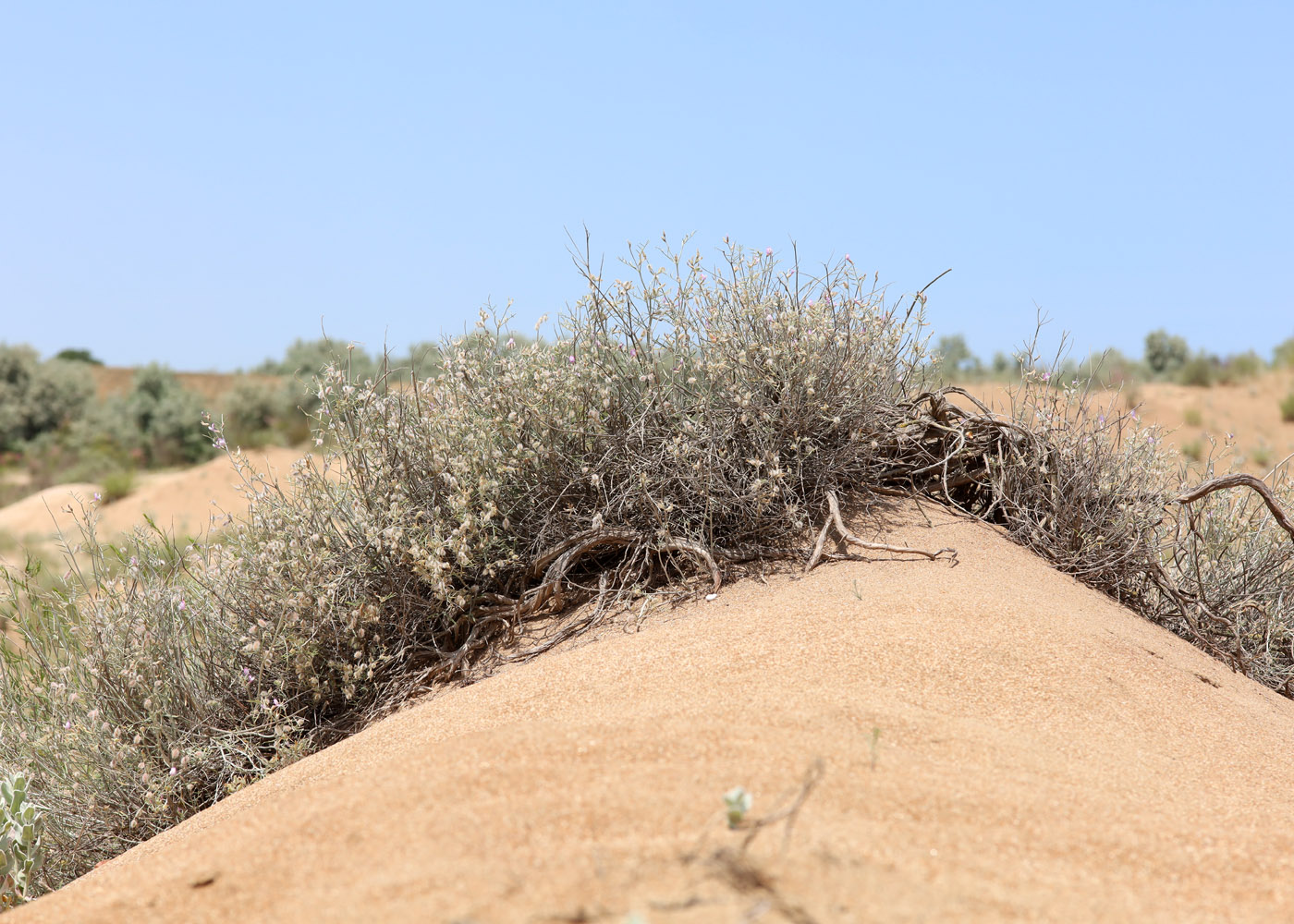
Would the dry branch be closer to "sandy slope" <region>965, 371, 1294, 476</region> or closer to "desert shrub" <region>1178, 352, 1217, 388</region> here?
"sandy slope" <region>965, 371, 1294, 476</region>

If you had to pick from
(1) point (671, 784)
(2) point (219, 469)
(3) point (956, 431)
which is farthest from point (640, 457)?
(2) point (219, 469)

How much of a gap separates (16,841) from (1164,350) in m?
29.6

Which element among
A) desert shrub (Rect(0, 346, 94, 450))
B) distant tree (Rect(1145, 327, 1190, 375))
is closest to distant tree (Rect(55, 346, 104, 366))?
desert shrub (Rect(0, 346, 94, 450))

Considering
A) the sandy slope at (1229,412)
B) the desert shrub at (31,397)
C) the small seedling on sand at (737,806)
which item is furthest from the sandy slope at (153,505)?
the small seedling on sand at (737,806)

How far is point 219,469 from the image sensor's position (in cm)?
1878

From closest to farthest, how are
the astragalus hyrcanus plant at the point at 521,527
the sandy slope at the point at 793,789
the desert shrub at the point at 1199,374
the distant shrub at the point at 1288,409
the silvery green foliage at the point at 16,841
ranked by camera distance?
1. the sandy slope at the point at 793,789
2. the silvery green foliage at the point at 16,841
3. the astragalus hyrcanus plant at the point at 521,527
4. the distant shrub at the point at 1288,409
5. the desert shrub at the point at 1199,374

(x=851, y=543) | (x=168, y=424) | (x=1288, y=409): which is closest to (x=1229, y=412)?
(x=1288, y=409)

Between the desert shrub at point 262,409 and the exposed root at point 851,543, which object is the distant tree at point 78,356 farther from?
the exposed root at point 851,543

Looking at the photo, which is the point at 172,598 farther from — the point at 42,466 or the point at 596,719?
the point at 42,466

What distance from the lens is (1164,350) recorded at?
2773 cm

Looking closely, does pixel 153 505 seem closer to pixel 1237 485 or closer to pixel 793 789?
pixel 1237 485

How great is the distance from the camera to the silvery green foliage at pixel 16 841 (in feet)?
11.7

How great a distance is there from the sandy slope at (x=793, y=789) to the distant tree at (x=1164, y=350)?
26728 millimetres

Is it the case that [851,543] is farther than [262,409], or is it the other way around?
[262,409]
